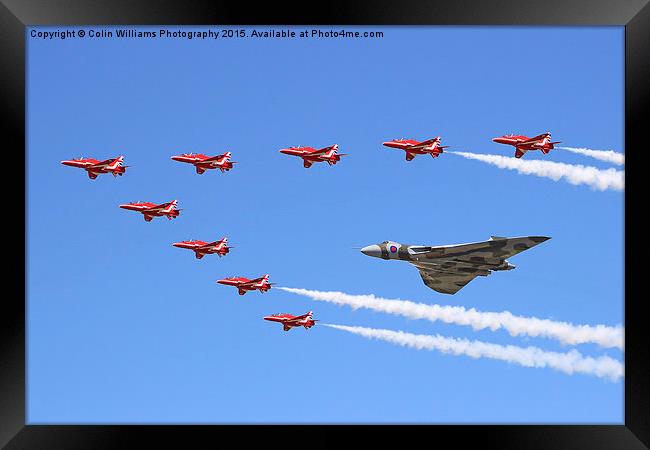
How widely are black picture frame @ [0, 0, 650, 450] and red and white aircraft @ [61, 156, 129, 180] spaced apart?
41.0ft

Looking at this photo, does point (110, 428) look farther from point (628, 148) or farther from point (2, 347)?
point (628, 148)

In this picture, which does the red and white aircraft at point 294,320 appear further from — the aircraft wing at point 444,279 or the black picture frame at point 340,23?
the black picture frame at point 340,23

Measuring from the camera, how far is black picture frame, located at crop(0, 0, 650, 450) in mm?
35219

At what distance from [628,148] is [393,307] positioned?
2030 centimetres

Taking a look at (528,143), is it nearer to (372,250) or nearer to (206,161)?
(372,250)

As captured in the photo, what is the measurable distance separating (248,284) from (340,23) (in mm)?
23100

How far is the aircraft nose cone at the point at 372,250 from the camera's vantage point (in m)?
51.4

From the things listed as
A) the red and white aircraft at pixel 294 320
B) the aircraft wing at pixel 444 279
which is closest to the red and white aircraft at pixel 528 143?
the aircraft wing at pixel 444 279

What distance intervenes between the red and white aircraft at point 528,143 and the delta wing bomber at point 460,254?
4.35 m

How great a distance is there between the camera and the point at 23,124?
3616 cm

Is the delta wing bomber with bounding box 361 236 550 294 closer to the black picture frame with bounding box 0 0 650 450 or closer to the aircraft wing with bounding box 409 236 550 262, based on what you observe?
the aircraft wing with bounding box 409 236 550 262

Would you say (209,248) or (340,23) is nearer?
(340,23)

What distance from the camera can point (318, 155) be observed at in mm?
49062

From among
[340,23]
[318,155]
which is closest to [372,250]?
[318,155]
